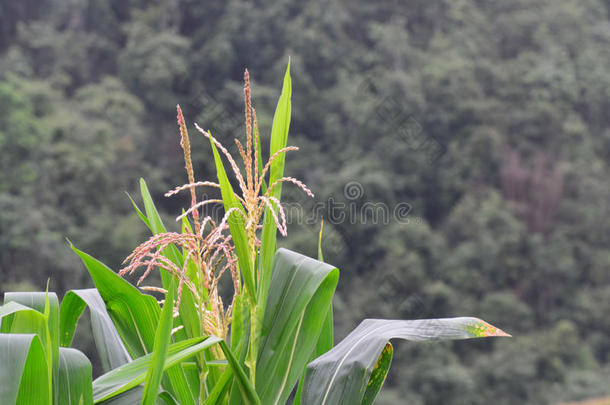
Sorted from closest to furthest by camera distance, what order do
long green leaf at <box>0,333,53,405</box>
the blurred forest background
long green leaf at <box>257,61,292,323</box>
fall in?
long green leaf at <box>0,333,53,405</box>, long green leaf at <box>257,61,292,323</box>, the blurred forest background

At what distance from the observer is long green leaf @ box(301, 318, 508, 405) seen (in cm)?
61

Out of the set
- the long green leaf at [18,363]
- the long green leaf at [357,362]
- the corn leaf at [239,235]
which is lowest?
the long green leaf at [357,362]

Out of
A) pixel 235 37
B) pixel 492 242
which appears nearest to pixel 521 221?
pixel 492 242

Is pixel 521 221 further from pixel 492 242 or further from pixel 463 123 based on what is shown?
pixel 463 123

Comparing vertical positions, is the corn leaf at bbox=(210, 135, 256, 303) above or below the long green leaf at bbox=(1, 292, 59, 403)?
above

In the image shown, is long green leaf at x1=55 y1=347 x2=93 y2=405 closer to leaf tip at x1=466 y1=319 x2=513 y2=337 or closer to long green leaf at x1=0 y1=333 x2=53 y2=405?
long green leaf at x1=0 y1=333 x2=53 y2=405

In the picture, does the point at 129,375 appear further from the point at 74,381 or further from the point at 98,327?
the point at 98,327

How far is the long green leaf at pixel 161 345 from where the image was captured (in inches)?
21.1

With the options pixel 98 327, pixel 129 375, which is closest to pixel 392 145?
pixel 98 327

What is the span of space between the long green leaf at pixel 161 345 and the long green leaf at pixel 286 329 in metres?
0.14

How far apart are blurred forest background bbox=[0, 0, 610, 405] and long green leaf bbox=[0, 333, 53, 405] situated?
772 centimetres

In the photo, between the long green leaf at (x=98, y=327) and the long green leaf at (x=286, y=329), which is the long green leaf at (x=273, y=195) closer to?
the long green leaf at (x=286, y=329)

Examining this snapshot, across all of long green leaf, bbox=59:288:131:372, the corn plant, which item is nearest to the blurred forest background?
long green leaf, bbox=59:288:131:372

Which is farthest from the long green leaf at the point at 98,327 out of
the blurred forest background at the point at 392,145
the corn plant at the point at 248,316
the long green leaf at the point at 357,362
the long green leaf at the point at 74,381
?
the blurred forest background at the point at 392,145
